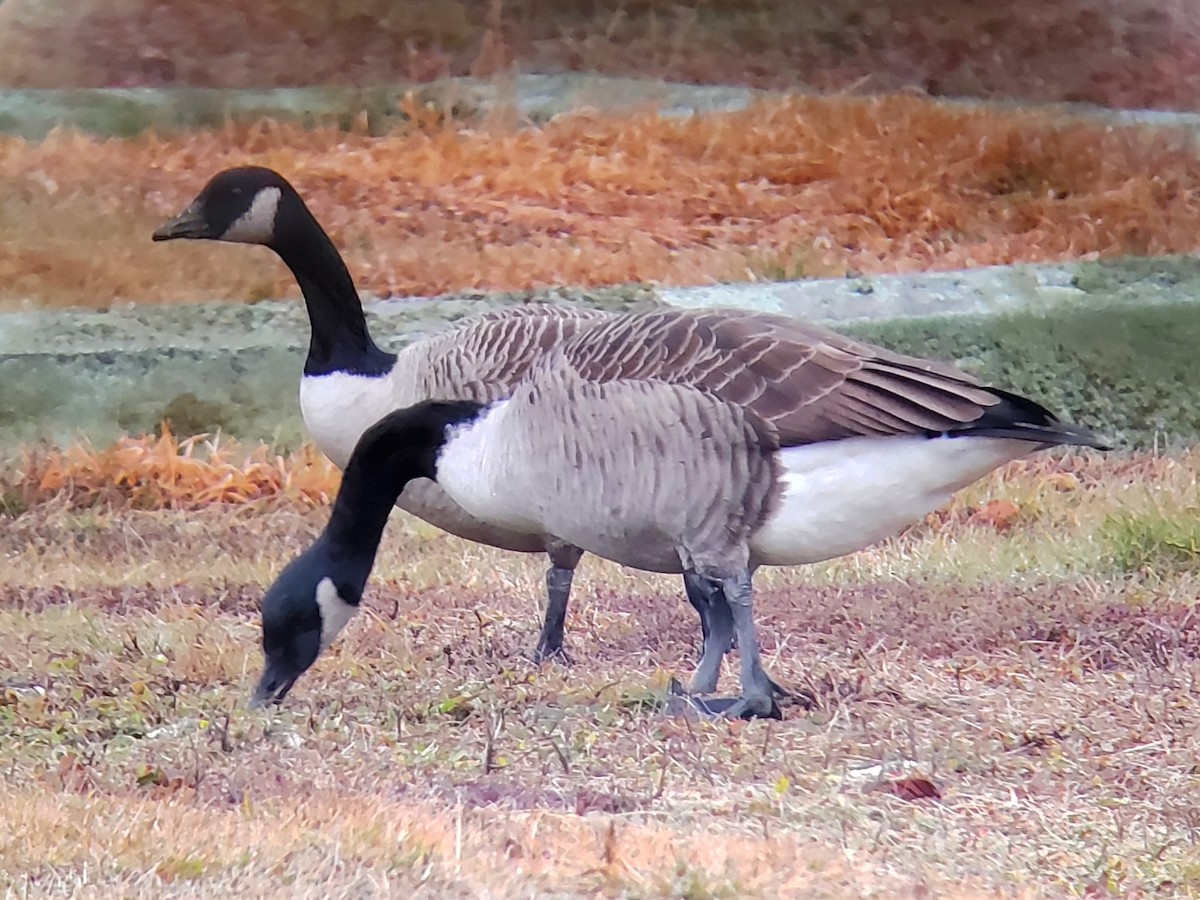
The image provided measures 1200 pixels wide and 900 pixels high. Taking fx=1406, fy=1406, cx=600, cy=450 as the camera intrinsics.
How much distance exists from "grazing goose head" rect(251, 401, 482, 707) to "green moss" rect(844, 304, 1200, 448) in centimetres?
315

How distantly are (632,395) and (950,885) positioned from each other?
153cm

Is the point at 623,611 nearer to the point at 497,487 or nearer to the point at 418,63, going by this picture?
the point at 497,487

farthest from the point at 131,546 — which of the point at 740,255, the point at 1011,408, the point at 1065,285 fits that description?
the point at 1065,285

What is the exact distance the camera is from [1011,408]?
3.75 metres

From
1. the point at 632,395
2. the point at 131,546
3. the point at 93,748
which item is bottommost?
the point at 131,546

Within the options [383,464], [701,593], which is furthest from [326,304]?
[701,593]

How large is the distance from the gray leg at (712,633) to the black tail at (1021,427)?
84cm

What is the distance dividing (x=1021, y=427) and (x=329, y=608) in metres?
1.97

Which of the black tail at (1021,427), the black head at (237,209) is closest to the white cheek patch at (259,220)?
the black head at (237,209)

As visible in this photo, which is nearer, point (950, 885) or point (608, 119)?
point (950, 885)

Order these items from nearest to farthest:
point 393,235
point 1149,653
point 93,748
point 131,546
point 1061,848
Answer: point 1061,848, point 93,748, point 1149,653, point 131,546, point 393,235

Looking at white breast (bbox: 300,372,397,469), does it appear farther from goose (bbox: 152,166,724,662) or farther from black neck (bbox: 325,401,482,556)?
black neck (bbox: 325,401,482,556)

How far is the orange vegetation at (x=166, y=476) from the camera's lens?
623 centimetres

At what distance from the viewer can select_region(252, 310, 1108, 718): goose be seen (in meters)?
3.75
